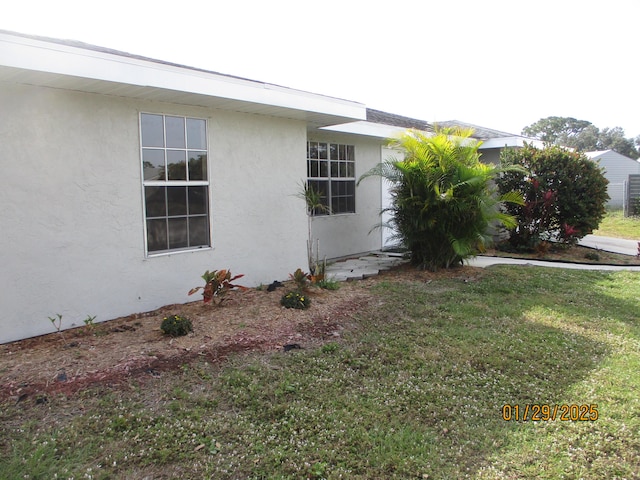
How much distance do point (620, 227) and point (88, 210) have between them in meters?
18.1

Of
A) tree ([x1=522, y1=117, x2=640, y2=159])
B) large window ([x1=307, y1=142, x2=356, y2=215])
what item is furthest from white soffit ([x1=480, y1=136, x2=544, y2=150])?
tree ([x1=522, y1=117, x2=640, y2=159])

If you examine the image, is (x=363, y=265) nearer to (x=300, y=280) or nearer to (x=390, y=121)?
(x=300, y=280)

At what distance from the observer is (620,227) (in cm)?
1733

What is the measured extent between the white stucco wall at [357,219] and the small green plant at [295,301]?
11.5 feet

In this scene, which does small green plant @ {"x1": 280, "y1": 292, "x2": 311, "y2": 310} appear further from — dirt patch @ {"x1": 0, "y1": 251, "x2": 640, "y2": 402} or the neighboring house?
the neighboring house

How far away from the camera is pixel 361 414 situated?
11.8ft

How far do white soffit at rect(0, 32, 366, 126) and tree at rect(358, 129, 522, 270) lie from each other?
182cm

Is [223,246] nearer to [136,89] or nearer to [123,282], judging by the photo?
[123,282]

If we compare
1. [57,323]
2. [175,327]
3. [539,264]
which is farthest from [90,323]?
[539,264]

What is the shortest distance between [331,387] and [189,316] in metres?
2.30

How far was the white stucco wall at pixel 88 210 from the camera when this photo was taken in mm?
4902

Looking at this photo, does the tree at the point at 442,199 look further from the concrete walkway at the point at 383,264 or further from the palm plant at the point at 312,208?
the palm plant at the point at 312,208

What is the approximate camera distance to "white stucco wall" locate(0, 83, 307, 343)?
490 cm

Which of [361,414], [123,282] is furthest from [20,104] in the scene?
[361,414]
